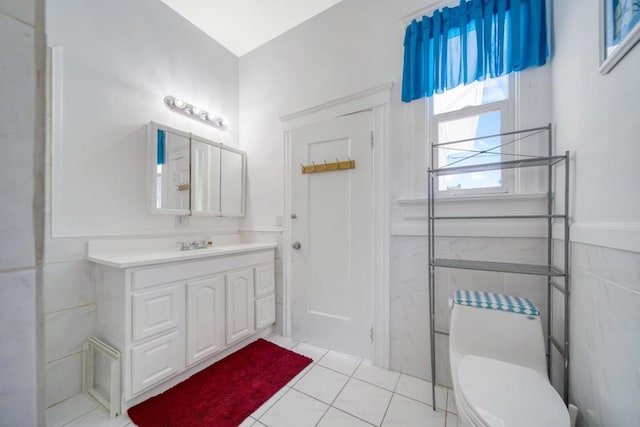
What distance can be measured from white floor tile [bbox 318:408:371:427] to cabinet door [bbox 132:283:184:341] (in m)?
1.04

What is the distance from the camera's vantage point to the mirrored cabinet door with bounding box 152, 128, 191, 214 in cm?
196

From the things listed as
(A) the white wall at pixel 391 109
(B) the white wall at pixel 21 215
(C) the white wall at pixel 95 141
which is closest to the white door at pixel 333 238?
(A) the white wall at pixel 391 109

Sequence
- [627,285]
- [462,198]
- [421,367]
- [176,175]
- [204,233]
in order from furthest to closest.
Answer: [204,233] < [176,175] < [421,367] < [462,198] < [627,285]

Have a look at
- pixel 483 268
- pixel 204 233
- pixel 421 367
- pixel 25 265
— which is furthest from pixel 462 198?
pixel 204 233

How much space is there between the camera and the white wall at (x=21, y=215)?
255 millimetres

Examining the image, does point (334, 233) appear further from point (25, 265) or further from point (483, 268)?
point (25, 265)

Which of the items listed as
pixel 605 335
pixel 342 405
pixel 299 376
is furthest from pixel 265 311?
pixel 605 335

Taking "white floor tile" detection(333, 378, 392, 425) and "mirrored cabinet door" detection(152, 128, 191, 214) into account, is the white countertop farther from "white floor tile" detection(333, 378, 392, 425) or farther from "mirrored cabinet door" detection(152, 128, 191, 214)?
"white floor tile" detection(333, 378, 392, 425)

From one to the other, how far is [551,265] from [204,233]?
2515 millimetres

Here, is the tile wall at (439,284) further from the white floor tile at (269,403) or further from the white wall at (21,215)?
the white wall at (21,215)

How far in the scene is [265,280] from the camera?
88.3 inches

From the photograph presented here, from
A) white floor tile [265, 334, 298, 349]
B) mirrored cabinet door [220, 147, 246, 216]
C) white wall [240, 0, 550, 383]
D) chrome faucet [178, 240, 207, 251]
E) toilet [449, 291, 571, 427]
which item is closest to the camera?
toilet [449, 291, 571, 427]

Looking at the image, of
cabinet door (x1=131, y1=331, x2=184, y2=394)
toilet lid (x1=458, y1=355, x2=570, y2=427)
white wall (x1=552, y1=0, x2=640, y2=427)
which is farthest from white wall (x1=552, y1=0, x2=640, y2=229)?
cabinet door (x1=131, y1=331, x2=184, y2=394)

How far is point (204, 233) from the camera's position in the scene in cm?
233
